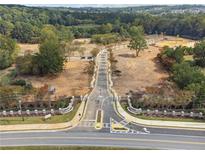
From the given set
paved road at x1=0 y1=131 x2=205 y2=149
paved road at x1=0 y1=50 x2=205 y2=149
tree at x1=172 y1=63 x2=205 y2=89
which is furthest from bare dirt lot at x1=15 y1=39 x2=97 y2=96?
paved road at x1=0 y1=131 x2=205 y2=149

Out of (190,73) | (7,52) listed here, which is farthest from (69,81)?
(190,73)

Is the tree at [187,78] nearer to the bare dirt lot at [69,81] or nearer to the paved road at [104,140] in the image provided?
the paved road at [104,140]

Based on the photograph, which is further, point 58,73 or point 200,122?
point 58,73

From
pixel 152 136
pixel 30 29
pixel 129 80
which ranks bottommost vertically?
pixel 152 136

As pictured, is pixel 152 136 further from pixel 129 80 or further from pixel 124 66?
pixel 124 66

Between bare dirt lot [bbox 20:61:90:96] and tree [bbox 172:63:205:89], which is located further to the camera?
bare dirt lot [bbox 20:61:90:96]

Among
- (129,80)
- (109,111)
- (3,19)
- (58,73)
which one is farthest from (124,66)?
(3,19)

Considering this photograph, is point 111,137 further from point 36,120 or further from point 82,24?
point 82,24

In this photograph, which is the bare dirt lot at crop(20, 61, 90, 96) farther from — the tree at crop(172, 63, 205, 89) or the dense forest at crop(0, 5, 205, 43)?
the dense forest at crop(0, 5, 205, 43)
